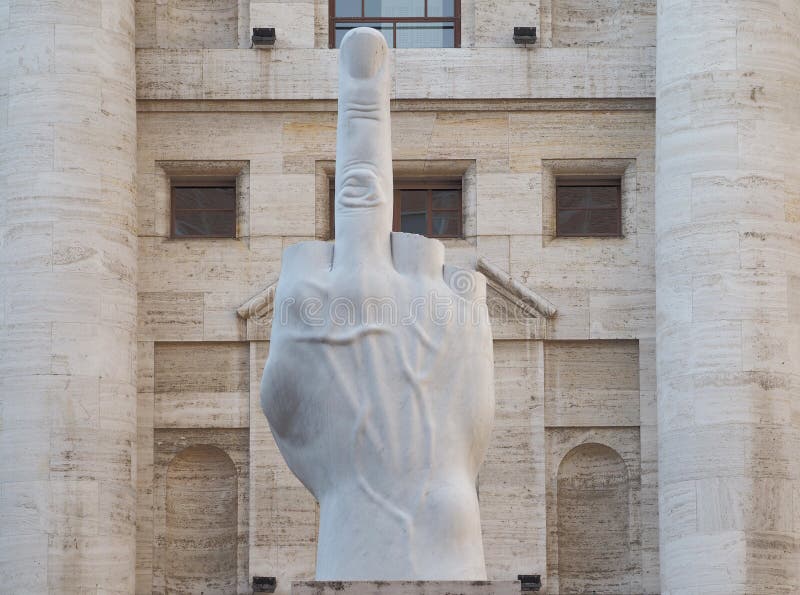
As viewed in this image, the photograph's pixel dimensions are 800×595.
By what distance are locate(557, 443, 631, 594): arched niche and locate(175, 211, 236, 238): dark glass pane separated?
196 inches

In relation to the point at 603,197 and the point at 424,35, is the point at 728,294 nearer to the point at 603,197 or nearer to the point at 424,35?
the point at 603,197

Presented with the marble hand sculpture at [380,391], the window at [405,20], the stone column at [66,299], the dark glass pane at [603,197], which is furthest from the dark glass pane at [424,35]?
A: the marble hand sculpture at [380,391]

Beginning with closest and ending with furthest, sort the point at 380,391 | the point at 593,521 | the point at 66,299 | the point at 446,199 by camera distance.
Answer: the point at 380,391, the point at 66,299, the point at 593,521, the point at 446,199

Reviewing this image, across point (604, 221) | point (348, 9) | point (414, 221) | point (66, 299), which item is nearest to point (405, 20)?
point (348, 9)

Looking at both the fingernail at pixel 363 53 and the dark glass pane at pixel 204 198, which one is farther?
the dark glass pane at pixel 204 198

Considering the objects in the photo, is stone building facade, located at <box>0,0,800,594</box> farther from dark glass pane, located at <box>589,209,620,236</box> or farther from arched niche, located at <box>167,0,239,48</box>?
dark glass pane, located at <box>589,209,620,236</box>

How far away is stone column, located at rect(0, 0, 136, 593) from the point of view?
27.8m

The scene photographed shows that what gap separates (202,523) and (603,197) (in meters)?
6.26

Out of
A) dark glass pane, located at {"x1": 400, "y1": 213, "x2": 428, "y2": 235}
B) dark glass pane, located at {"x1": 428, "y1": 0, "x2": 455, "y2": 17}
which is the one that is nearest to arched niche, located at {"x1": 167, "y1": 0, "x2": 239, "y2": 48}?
dark glass pane, located at {"x1": 428, "y1": 0, "x2": 455, "y2": 17}

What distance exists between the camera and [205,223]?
30500mm

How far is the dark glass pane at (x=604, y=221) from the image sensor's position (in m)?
30.4

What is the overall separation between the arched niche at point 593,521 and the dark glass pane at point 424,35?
17.4ft

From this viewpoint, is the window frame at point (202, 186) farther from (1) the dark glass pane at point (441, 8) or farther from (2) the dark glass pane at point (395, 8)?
(1) the dark glass pane at point (441, 8)

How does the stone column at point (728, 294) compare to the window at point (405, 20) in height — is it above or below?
below
